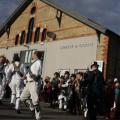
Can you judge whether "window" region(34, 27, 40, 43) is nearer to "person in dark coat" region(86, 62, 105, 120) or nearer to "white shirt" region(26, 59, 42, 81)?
"white shirt" region(26, 59, 42, 81)

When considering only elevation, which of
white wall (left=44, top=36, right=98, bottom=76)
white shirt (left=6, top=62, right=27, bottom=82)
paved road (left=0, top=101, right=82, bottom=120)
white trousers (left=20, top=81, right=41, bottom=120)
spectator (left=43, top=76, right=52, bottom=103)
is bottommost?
paved road (left=0, top=101, right=82, bottom=120)

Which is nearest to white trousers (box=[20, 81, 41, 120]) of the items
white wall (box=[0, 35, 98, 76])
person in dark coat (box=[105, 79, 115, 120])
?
person in dark coat (box=[105, 79, 115, 120])

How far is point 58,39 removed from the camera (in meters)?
29.8

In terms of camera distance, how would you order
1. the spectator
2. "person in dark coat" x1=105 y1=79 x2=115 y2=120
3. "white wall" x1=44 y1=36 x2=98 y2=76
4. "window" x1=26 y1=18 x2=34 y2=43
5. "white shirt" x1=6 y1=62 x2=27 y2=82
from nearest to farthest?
1. "white shirt" x1=6 y1=62 x2=27 y2=82
2. "person in dark coat" x1=105 y1=79 x2=115 y2=120
3. the spectator
4. "white wall" x1=44 y1=36 x2=98 y2=76
5. "window" x1=26 y1=18 x2=34 y2=43

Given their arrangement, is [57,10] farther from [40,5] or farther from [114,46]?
[114,46]

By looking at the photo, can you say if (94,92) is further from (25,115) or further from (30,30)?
(30,30)

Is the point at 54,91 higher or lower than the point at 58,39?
lower

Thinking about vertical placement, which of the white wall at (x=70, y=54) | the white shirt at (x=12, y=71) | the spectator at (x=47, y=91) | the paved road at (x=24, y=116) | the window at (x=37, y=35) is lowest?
the paved road at (x=24, y=116)

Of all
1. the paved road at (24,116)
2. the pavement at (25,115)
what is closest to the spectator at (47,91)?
the pavement at (25,115)

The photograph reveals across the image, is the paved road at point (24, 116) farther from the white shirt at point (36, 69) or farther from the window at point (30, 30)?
the window at point (30, 30)

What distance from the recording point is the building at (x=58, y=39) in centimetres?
2616

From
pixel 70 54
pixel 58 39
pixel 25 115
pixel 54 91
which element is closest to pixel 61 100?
pixel 54 91

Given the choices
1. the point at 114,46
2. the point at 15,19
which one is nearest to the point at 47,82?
the point at 114,46

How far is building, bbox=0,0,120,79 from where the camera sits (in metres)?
26.2
